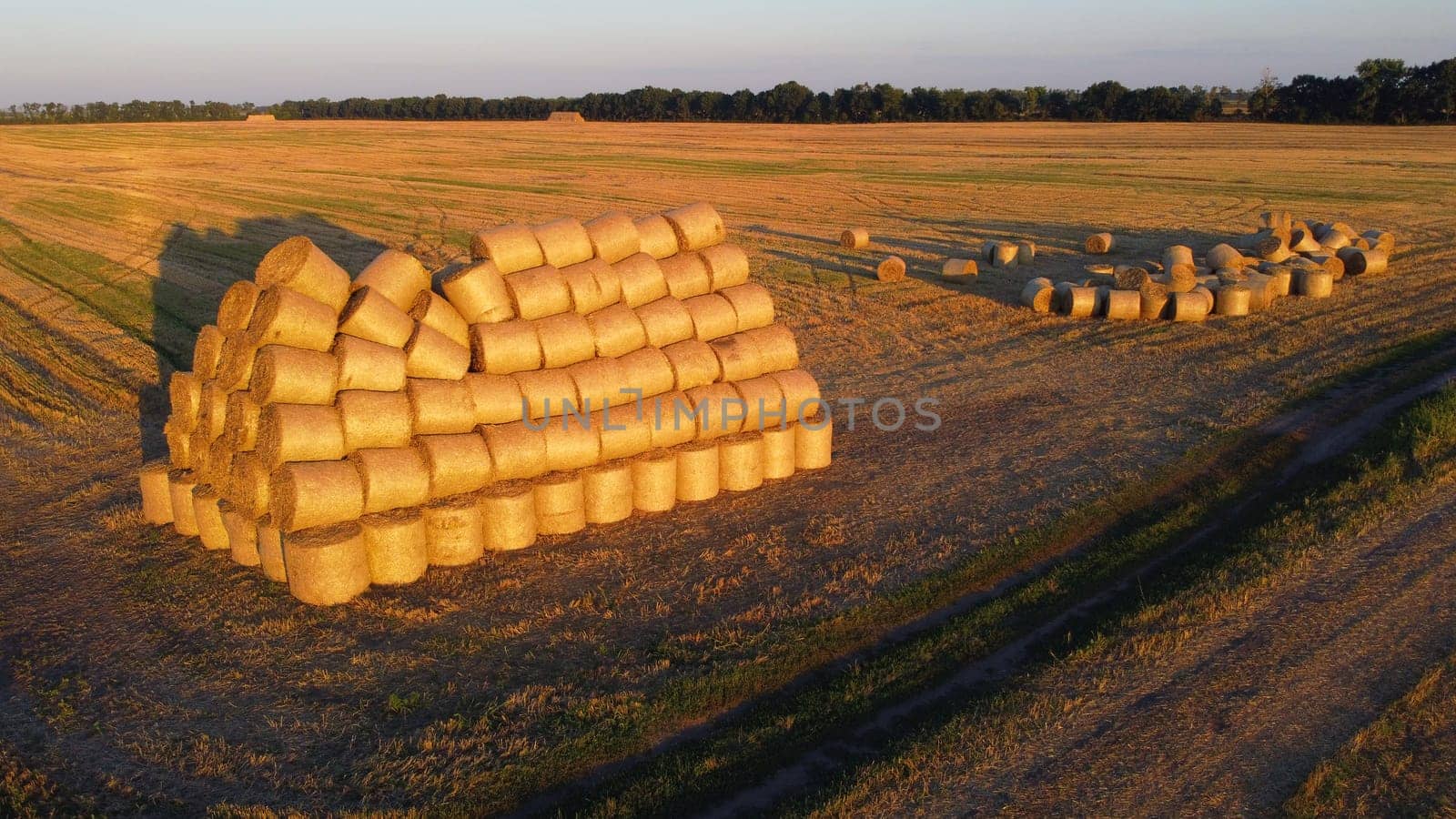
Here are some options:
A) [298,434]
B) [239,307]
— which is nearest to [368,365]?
[298,434]

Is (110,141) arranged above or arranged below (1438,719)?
above

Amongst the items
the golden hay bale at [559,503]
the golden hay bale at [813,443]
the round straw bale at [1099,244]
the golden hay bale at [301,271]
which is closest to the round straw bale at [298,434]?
the golden hay bale at [301,271]

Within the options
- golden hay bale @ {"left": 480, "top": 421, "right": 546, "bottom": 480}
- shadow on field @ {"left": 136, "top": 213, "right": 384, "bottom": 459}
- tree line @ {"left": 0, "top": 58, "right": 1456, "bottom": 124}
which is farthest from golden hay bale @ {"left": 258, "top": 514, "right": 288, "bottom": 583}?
tree line @ {"left": 0, "top": 58, "right": 1456, "bottom": 124}

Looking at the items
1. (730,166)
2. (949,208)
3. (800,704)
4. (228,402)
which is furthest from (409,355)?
(730,166)

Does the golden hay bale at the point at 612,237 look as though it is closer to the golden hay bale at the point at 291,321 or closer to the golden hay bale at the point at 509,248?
the golden hay bale at the point at 509,248

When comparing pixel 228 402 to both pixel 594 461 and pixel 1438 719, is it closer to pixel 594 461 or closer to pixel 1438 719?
pixel 594 461

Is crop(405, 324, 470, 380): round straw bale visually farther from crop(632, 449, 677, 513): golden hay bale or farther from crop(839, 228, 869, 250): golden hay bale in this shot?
crop(839, 228, 869, 250): golden hay bale
